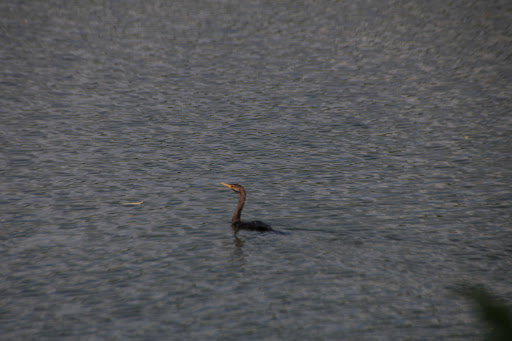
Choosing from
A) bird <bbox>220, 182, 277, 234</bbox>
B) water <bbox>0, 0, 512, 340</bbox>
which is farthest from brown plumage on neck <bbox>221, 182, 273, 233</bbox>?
water <bbox>0, 0, 512, 340</bbox>

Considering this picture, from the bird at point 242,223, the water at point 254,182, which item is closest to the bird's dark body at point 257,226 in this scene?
the bird at point 242,223

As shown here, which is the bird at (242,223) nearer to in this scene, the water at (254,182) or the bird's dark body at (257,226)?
the bird's dark body at (257,226)

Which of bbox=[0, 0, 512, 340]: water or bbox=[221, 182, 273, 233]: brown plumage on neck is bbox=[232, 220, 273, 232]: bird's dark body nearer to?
bbox=[221, 182, 273, 233]: brown plumage on neck

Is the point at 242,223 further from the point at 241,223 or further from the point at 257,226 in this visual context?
the point at 257,226

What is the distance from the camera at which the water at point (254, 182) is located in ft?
42.2

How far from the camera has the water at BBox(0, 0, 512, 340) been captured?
1286 centimetres

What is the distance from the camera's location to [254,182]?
70.1ft

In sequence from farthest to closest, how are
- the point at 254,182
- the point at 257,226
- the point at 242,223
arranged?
the point at 254,182
the point at 242,223
the point at 257,226

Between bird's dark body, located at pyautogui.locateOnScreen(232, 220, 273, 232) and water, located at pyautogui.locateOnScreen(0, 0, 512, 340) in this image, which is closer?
water, located at pyautogui.locateOnScreen(0, 0, 512, 340)

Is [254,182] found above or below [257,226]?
above

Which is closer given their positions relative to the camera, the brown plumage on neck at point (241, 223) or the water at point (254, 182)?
the water at point (254, 182)

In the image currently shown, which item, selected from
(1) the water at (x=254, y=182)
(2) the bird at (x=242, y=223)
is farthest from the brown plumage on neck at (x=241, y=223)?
(1) the water at (x=254, y=182)

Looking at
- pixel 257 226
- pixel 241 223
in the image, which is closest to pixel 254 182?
pixel 241 223

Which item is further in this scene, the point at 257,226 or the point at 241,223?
the point at 241,223
